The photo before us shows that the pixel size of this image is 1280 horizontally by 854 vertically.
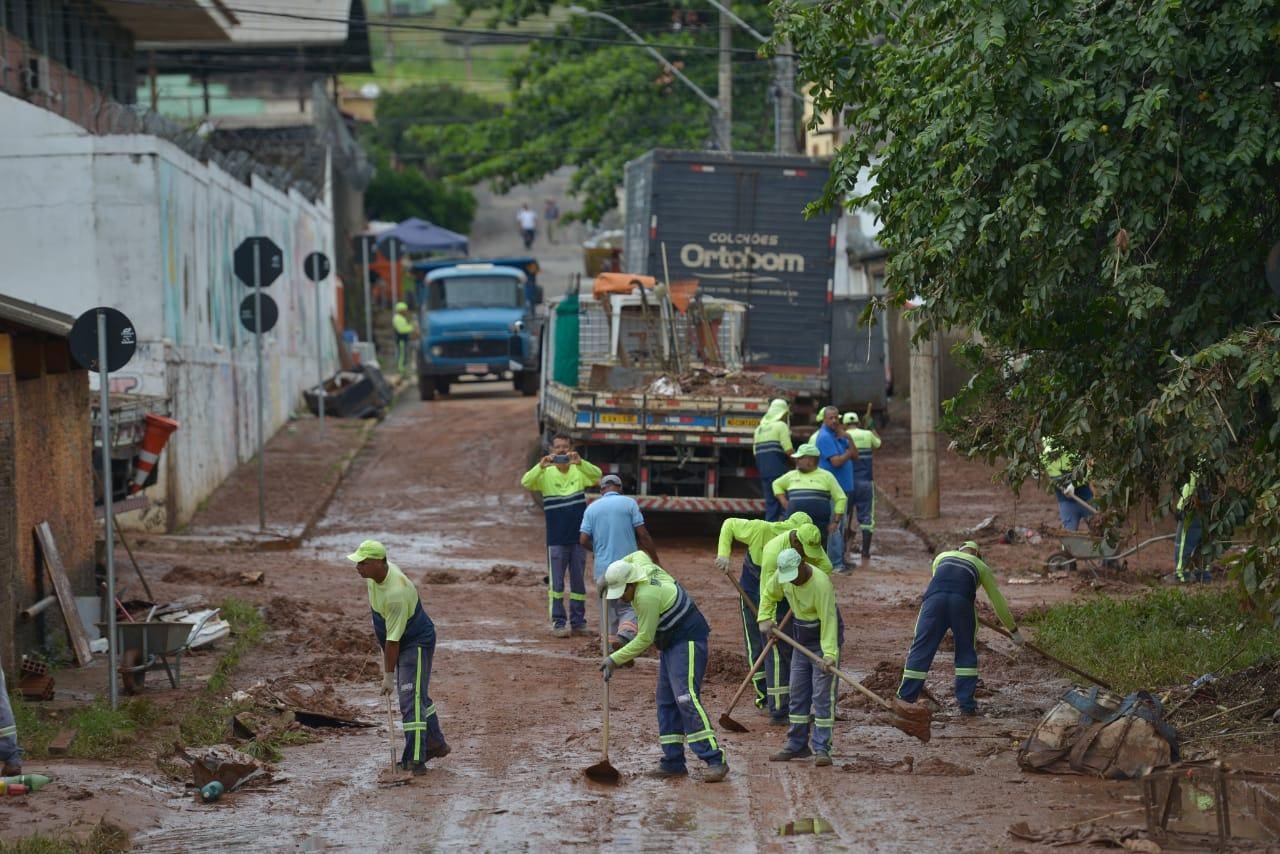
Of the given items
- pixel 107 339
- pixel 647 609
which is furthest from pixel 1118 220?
pixel 107 339

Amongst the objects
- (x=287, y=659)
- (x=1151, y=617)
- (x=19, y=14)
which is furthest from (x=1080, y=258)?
(x=19, y=14)

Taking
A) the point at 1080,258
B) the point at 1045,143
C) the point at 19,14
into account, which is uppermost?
the point at 19,14

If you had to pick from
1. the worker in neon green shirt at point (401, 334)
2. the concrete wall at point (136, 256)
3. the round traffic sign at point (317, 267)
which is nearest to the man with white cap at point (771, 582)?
the concrete wall at point (136, 256)

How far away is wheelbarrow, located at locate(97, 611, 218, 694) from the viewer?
493 inches

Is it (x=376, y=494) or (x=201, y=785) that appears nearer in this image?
(x=201, y=785)

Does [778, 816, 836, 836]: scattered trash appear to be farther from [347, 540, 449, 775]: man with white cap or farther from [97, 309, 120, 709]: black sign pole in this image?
[97, 309, 120, 709]: black sign pole

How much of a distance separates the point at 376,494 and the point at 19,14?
369 inches

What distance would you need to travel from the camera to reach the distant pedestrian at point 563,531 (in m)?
15.5

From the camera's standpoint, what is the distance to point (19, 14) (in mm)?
27016

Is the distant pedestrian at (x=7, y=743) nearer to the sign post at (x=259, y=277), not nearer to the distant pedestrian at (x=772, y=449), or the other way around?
the distant pedestrian at (x=772, y=449)

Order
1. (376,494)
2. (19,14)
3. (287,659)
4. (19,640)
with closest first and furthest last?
(19,640) → (287,659) → (376,494) → (19,14)

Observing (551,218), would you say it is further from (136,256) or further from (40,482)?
(40,482)

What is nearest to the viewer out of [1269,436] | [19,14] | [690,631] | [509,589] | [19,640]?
[1269,436]

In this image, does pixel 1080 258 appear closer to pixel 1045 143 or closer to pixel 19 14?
pixel 1045 143
